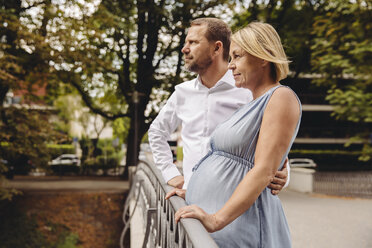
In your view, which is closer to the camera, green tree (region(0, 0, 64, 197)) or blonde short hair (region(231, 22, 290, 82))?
blonde short hair (region(231, 22, 290, 82))

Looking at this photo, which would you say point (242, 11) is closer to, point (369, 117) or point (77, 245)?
point (369, 117)

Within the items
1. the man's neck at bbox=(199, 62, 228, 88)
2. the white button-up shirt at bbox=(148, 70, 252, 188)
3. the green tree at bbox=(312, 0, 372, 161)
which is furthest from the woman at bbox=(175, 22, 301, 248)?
the green tree at bbox=(312, 0, 372, 161)

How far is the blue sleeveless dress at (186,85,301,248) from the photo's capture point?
4.89ft

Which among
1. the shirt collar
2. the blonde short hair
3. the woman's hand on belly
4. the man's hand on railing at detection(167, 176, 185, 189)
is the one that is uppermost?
the blonde short hair

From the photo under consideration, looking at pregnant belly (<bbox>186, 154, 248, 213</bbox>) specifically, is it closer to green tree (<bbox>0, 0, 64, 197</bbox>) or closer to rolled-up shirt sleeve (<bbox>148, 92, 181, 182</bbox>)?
rolled-up shirt sleeve (<bbox>148, 92, 181, 182</bbox>)

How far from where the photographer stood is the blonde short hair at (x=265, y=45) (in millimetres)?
1527

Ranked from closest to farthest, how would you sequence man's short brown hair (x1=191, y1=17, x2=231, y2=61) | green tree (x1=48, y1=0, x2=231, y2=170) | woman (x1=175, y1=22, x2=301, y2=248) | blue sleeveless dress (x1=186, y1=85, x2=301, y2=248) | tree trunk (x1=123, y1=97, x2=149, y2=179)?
woman (x1=175, y1=22, x2=301, y2=248) → blue sleeveless dress (x1=186, y1=85, x2=301, y2=248) → man's short brown hair (x1=191, y1=17, x2=231, y2=61) → green tree (x1=48, y1=0, x2=231, y2=170) → tree trunk (x1=123, y1=97, x2=149, y2=179)

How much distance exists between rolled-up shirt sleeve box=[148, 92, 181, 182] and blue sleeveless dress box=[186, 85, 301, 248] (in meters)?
0.93

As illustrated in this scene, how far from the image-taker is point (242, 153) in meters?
1.52

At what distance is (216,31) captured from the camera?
2.25 meters

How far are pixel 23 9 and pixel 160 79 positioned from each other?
6180 mm

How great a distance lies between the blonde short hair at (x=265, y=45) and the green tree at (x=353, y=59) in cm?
784

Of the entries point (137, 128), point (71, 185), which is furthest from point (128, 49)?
point (71, 185)

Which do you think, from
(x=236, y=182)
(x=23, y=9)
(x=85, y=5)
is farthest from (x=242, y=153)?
(x=23, y=9)
